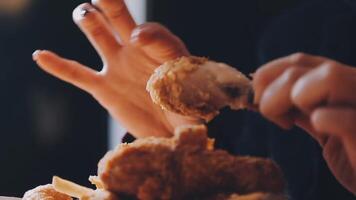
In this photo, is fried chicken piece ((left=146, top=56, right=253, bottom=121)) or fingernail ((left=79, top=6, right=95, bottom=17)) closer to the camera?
fried chicken piece ((left=146, top=56, right=253, bottom=121))

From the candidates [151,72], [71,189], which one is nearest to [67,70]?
[151,72]

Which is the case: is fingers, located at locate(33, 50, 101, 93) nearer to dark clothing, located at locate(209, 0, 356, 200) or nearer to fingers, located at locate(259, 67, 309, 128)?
dark clothing, located at locate(209, 0, 356, 200)

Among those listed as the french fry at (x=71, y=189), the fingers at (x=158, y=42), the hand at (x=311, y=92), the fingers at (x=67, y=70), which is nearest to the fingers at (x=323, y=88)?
the hand at (x=311, y=92)

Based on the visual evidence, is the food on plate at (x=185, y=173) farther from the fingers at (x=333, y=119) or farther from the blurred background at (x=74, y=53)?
the blurred background at (x=74, y=53)

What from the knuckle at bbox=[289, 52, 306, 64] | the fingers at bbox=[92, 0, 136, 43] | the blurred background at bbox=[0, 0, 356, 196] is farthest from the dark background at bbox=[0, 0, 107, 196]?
the knuckle at bbox=[289, 52, 306, 64]

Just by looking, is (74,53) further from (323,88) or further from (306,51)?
(323,88)

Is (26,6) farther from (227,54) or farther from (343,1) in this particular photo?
(343,1)

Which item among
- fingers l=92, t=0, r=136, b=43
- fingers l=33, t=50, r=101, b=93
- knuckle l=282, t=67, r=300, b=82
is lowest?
fingers l=33, t=50, r=101, b=93
